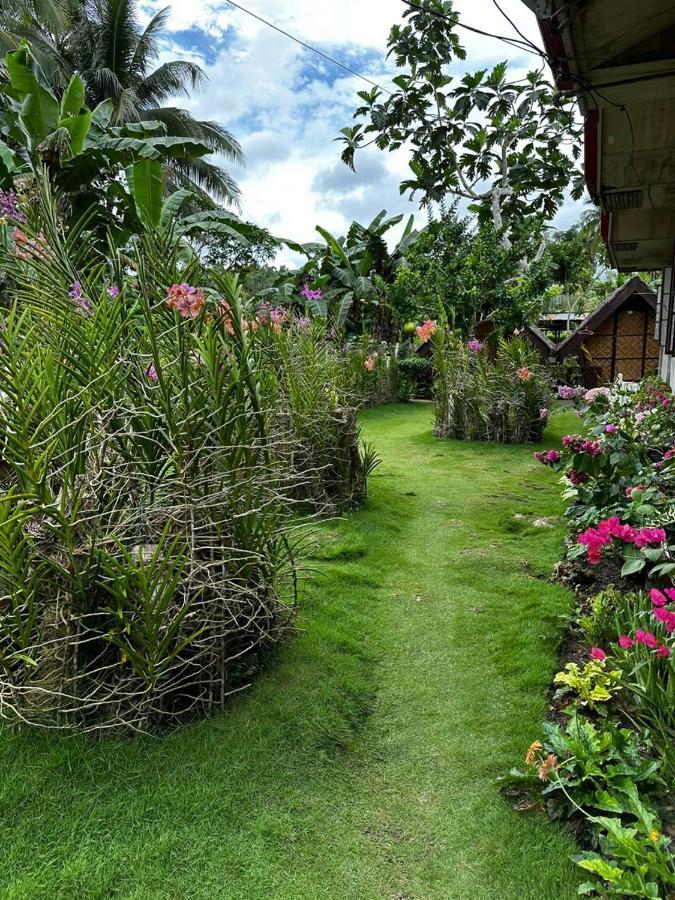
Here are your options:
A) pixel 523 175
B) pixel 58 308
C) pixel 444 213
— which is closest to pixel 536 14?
pixel 58 308

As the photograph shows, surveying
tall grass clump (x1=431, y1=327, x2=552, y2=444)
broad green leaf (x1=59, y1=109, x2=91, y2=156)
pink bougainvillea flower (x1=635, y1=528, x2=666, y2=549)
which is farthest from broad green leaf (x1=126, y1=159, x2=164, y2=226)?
tall grass clump (x1=431, y1=327, x2=552, y2=444)

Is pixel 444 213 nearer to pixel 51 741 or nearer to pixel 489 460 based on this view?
pixel 489 460

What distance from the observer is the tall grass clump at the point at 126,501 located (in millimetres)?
2197

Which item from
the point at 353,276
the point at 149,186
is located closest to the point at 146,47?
the point at 353,276

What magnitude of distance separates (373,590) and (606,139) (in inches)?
133

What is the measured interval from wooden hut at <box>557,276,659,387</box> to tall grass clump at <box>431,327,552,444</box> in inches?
→ 221

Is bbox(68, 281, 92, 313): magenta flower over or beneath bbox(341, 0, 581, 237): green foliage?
beneath

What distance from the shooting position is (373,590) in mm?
4055

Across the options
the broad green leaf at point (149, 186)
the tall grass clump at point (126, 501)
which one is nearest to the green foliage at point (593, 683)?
the tall grass clump at point (126, 501)

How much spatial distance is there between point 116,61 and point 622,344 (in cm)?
1731

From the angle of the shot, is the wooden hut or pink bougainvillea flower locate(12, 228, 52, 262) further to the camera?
the wooden hut

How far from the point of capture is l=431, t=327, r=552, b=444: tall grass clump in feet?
30.4

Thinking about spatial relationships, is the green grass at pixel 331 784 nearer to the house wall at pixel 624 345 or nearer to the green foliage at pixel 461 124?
the green foliage at pixel 461 124

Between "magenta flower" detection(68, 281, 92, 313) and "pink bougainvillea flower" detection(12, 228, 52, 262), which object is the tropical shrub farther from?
"pink bougainvillea flower" detection(12, 228, 52, 262)
